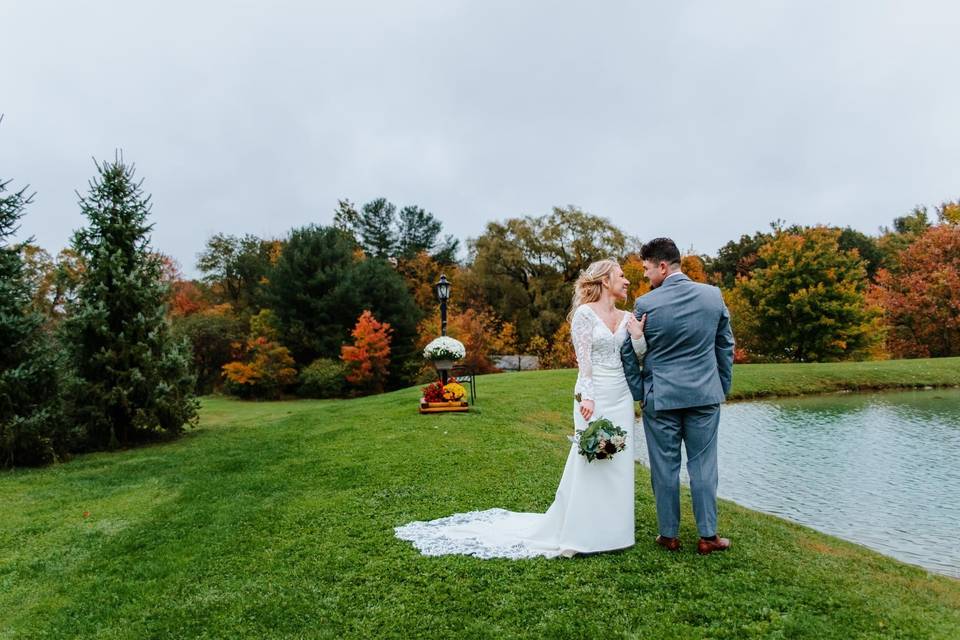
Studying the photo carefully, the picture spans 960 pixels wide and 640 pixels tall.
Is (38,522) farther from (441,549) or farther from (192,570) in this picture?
(441,549)

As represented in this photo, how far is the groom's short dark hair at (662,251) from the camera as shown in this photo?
441 centimetres

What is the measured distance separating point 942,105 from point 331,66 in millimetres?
27017

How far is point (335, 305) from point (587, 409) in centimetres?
2577

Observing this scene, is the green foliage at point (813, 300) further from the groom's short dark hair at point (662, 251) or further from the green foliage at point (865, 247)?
the groom's short dark hair at point (662, 251)

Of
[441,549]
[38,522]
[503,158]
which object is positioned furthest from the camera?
[503,158]

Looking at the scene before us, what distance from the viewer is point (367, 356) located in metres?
25.6

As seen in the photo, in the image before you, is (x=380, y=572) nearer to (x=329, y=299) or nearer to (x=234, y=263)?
(x=329, y=299)

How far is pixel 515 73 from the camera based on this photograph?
83.1ft

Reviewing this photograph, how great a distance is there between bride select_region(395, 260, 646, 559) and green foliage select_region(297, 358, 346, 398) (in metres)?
21.5

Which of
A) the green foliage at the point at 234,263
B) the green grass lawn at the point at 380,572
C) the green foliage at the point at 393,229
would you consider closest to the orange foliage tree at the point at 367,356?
the green foliage at the point at 234,263

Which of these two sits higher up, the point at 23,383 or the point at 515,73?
the point at 515,73

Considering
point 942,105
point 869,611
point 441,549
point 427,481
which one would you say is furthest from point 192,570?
point 942,105

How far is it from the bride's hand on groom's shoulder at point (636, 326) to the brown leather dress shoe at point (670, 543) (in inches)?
65.2

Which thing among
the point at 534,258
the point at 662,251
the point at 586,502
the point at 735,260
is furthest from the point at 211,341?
the point at 735,260
